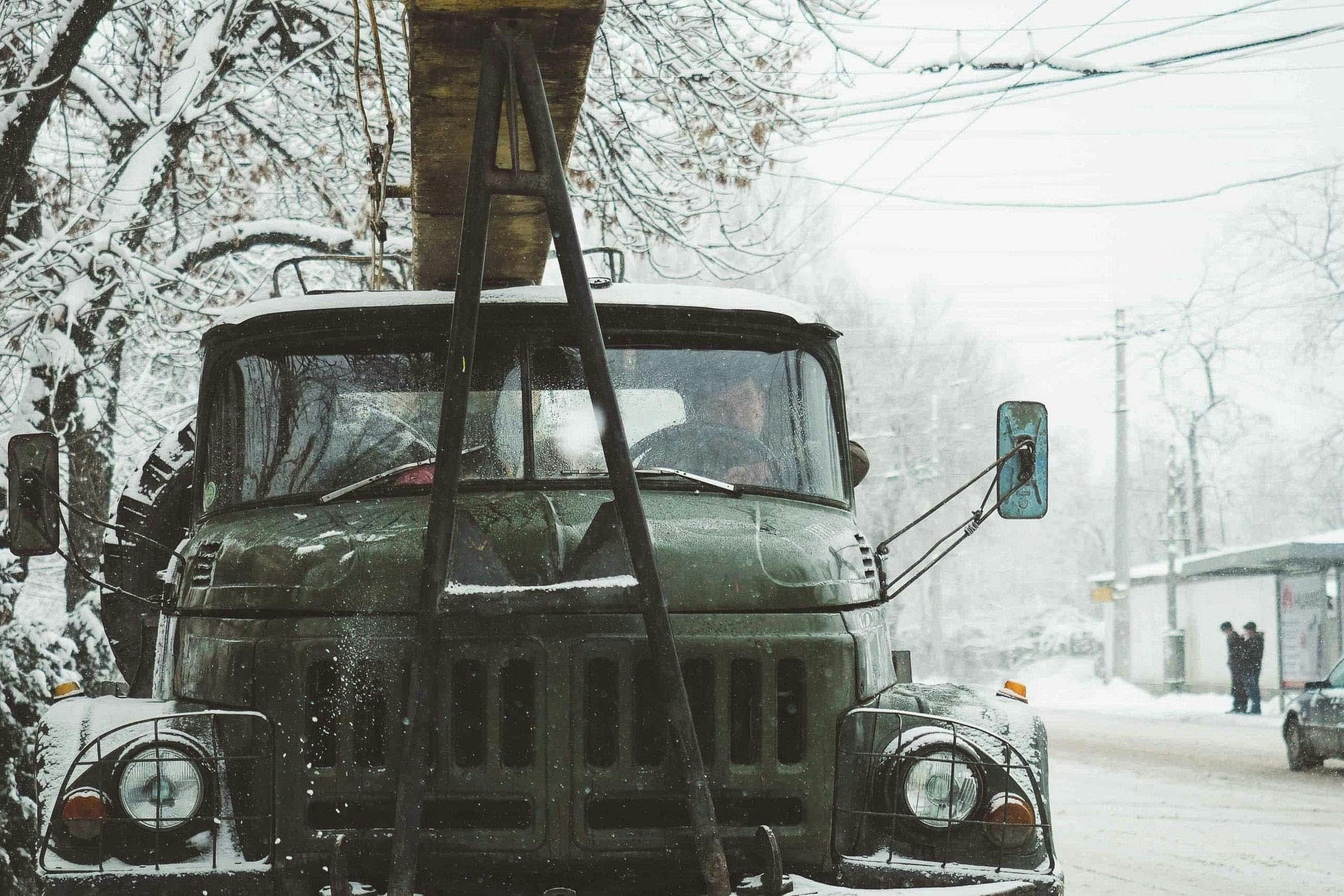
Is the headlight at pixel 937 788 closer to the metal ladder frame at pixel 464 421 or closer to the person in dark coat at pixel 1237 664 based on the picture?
the metal ladder frame at pixel 464 421

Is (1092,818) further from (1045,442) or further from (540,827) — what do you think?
(540,827)

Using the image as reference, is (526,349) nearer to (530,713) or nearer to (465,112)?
(465,112)

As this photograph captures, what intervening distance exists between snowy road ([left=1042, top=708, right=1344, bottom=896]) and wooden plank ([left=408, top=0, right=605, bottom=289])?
4.86 m

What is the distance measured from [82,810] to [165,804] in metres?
0.20

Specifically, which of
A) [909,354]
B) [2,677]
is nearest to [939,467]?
[909,354]

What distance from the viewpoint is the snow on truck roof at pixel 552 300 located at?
4.63 meters

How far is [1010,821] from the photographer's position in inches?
152

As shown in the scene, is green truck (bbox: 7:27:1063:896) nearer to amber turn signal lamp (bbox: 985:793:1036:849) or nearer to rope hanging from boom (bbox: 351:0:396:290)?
→ amber turn signal lamp (bbox: 985:793:1036:849)

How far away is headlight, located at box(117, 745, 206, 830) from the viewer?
379cm

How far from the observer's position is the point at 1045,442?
491 centimetres

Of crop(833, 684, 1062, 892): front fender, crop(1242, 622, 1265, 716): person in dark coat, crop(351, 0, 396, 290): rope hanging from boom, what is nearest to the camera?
crop(833, 684, 1062, 892): front fender

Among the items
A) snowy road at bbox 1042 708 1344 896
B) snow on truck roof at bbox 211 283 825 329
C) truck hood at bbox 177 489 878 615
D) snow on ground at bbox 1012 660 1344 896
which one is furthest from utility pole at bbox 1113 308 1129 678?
truck hood at bbox 177 489 878 615

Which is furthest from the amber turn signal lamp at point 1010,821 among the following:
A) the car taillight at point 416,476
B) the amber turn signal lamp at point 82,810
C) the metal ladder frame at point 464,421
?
the amber turn signal lamp at point 82,810

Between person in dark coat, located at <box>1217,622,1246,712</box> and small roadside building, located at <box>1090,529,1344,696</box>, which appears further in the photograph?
small roadside building, located at <box>1090,529,1344,696</box>
